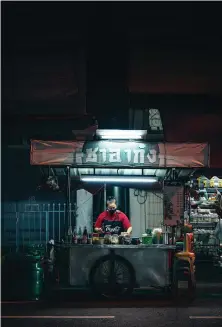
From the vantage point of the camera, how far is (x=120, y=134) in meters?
13.2

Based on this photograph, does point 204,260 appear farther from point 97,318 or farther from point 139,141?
point 97,318

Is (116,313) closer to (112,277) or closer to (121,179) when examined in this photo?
(112,277)

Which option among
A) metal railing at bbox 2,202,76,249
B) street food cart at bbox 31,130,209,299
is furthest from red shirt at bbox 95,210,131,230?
metal railing at bbox 2,202,76,249

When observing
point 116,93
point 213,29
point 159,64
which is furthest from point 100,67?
point 213,29

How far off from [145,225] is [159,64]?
7352 mm

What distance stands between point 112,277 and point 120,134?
3192 mm

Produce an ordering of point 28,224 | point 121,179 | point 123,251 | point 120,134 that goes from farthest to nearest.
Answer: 1. point 28,224
2. point 121,179
3. point 120,134
4. point 123,251

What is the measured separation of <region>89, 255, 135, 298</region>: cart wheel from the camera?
12711 mm

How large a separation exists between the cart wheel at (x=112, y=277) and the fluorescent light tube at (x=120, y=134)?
2.71m

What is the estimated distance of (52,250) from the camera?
1431cm

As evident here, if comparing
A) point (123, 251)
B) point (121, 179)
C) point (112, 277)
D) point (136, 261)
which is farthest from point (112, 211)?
point (112, 277)

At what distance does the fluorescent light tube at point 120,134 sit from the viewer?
515 inches

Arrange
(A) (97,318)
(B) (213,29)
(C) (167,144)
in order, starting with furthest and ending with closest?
(B) (213,29)
(C) (167,144)
(A) (97,318)

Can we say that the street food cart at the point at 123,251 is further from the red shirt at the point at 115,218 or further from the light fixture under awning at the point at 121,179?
the light fixture under awning at the point at 121,179
